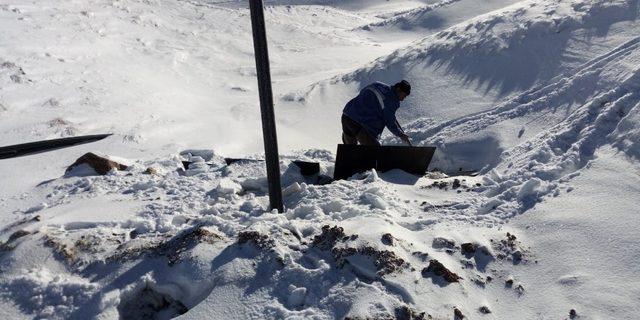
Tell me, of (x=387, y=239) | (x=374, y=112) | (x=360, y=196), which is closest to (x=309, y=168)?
(x=374, y=112)

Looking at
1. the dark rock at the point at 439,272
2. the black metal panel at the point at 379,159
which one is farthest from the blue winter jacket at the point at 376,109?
the dark rock at the point at 439,272

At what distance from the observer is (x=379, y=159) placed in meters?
6.34

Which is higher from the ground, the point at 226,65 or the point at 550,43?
the point at 550,43

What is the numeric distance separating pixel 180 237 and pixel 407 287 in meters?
1.86

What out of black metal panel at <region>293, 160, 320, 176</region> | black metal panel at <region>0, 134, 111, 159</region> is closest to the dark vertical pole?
black metal panel at <region>293, 160, 320, 176</region>


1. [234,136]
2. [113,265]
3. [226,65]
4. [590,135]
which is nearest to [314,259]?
[113,265]

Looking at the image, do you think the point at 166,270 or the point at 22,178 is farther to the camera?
the point at 22,178

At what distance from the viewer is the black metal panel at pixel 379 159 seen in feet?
20.6

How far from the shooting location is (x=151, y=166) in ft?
22.7

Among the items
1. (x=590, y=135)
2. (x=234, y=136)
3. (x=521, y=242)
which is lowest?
(x=234, y=136)

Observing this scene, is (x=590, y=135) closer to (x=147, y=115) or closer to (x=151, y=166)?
(x=151, y=166)

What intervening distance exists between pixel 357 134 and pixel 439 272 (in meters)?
3.35

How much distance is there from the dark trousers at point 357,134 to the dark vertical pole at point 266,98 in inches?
87.6

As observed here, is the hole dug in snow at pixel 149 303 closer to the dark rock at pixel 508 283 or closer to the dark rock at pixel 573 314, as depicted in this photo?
the dark rock at pixel 508 283
